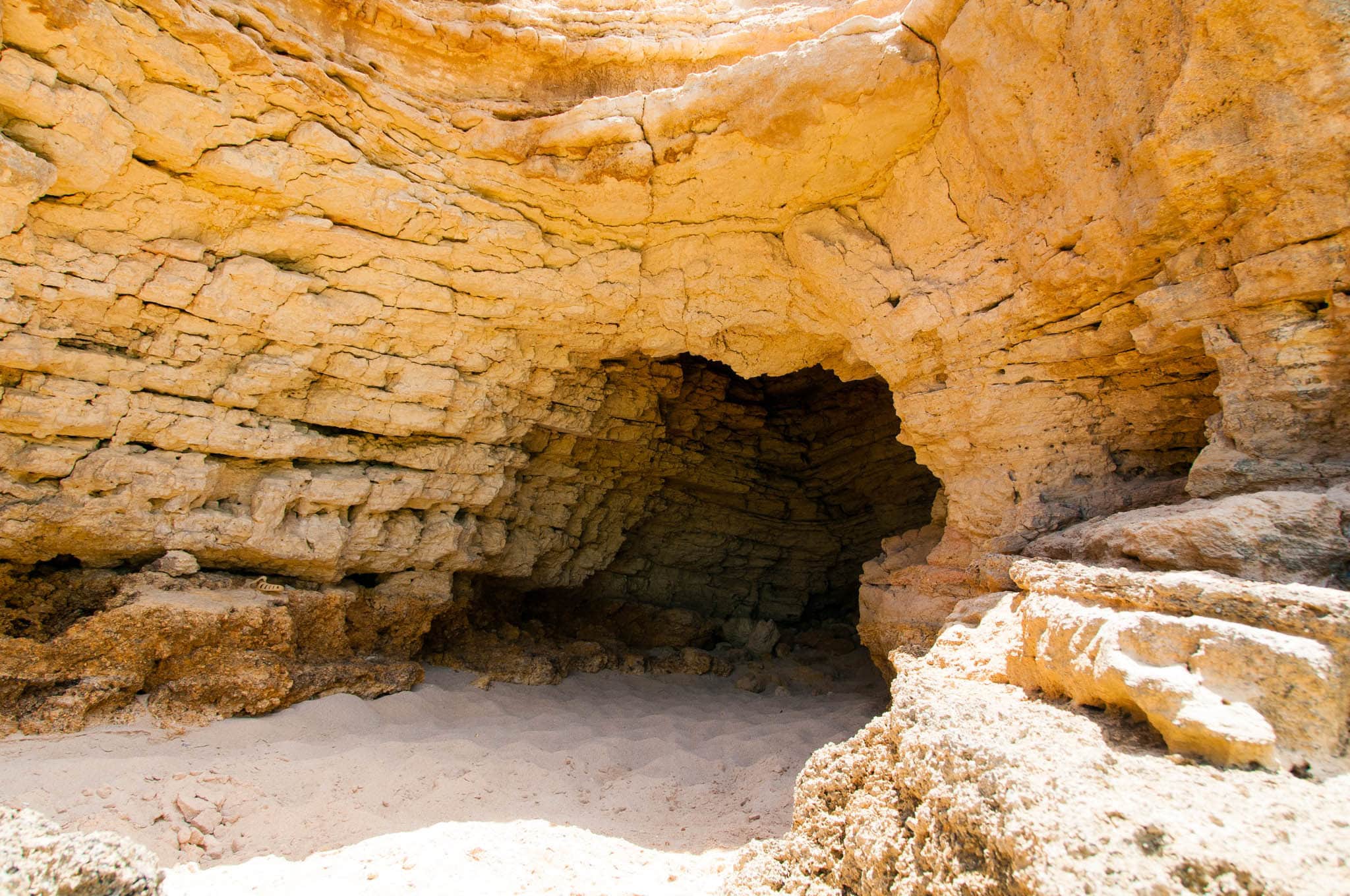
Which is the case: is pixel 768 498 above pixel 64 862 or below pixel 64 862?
above

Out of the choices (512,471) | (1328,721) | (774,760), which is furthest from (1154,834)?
(512,471)

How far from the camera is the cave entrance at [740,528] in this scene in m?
6.94

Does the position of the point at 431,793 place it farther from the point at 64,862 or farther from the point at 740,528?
the point at 740,528

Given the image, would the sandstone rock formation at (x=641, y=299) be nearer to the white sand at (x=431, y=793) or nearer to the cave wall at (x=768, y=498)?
the white sand at (x=431, y=793)

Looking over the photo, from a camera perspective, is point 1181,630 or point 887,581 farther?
point 887,581

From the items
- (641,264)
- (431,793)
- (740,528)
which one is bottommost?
(431,793)

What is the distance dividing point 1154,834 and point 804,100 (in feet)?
11.6

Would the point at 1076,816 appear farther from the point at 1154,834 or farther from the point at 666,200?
the point at 666,200

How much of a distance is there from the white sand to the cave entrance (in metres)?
1.95

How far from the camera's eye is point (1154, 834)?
1.44m

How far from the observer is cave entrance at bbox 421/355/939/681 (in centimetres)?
694

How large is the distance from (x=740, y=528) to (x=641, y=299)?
3.92 meters

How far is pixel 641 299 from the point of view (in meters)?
4.93

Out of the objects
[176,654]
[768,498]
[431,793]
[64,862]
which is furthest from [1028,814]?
[768,498]
